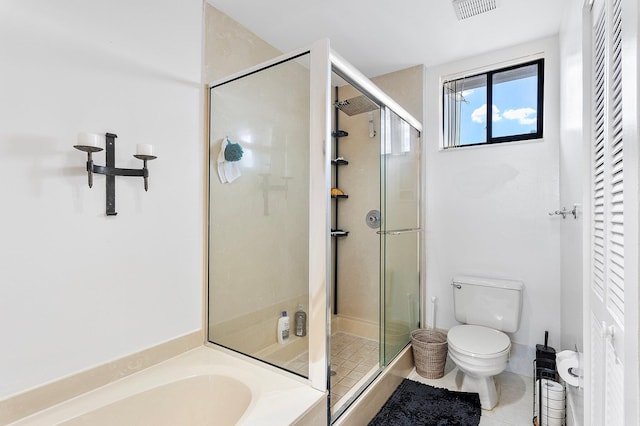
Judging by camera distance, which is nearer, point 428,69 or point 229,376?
point 229,376

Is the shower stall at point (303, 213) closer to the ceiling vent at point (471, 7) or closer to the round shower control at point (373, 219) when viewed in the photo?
the round shower control at point (373, 219)

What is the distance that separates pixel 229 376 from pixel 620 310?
1.56m

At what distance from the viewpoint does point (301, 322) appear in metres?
1.73

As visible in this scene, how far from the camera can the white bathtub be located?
4.25ft

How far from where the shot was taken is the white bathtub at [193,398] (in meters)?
1.29

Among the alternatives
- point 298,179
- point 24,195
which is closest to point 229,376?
point 298,179

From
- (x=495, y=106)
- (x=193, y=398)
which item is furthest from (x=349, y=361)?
(x=495, y=106)

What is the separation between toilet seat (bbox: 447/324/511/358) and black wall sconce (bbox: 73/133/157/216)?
211cm

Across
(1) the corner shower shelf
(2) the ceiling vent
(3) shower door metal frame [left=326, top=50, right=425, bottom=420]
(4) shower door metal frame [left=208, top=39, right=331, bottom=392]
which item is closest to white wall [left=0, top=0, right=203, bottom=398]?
(4) shower door metal frame [left=208, top=39, right=331, bottom=392]

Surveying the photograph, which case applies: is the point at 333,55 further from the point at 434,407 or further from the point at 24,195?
the point at 434,407

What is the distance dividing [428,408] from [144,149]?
7.32ft

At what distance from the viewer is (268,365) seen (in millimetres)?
1697

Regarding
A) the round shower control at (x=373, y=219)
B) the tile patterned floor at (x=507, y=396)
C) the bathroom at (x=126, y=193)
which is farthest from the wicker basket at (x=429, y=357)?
the round shower control at (x=373, y=219)

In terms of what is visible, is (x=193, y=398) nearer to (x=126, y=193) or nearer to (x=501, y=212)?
(x=126, y=193)
